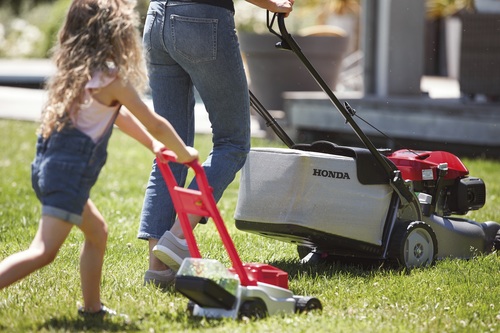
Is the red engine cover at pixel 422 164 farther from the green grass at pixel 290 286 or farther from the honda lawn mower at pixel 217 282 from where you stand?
the honda lawn mower at pixel 217 282

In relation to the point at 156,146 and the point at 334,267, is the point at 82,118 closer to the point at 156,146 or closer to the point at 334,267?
the point at 156,146

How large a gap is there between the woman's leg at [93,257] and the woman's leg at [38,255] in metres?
0.18

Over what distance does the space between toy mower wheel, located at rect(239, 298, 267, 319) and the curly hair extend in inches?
34.1

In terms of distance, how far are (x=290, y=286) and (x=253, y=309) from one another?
61cm

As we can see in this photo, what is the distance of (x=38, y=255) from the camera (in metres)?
3.27

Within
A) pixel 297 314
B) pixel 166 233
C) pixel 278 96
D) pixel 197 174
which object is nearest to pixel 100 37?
pixel 197 174

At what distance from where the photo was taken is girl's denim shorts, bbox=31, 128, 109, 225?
3.28 metres

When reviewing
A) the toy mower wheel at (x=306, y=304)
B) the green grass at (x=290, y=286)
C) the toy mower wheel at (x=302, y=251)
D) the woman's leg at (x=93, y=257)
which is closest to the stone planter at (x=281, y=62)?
the green grass at (x=290, y=286)

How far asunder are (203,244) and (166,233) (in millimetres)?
1166

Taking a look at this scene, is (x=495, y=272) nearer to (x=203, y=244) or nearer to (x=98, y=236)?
(x=203, y=244)

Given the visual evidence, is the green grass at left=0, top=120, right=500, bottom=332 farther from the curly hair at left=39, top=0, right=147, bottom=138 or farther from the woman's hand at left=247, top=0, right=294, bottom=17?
the woman's hand at left=247, top=0, right=294, bottom=17

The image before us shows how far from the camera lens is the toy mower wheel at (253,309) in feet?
11.4

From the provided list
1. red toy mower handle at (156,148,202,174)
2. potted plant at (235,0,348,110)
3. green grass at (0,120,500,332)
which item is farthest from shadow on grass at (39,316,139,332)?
potted plant at (235,0,348,110)

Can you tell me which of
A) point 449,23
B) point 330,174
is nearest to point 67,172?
point 330,174
